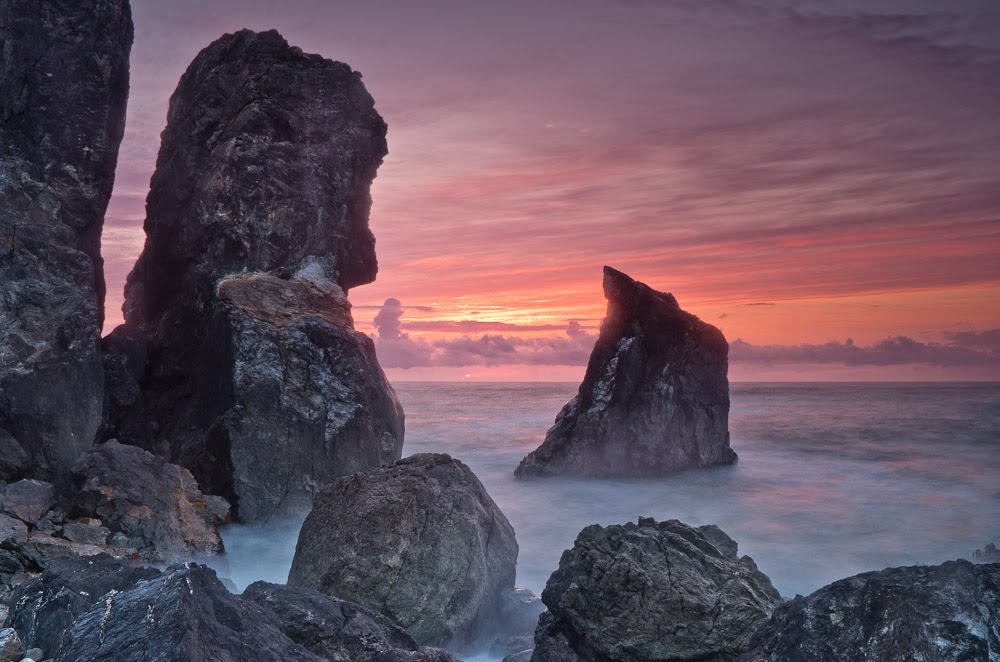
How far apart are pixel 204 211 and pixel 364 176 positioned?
4.35m

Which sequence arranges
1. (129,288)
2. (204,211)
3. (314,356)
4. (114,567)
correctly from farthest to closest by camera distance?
1. (129,288)
2. (204,211)
3. (314,356)
4. (114,567)

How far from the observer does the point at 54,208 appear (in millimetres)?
14141

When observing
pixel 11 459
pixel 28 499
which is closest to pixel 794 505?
pixel 28 499

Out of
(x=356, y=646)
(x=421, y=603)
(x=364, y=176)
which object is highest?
(x=364, y=176)

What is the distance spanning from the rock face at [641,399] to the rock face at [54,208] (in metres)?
12.9

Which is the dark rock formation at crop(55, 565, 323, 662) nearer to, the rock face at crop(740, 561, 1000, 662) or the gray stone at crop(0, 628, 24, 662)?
the gray stone at crop(0, 628, 24, 662)

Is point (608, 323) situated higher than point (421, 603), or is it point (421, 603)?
point (608, 323)

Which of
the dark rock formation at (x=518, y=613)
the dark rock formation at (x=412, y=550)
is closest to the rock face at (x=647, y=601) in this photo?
the dark rock formation at (x=412, y=550)

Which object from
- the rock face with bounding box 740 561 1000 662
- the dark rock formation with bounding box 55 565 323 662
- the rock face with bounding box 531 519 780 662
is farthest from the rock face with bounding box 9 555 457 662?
the rock face with bounding box 740 561 1000 662

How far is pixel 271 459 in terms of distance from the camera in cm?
1513

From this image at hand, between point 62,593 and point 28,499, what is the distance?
6329 millimetres

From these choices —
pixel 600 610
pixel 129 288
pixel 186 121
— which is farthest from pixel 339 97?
pixel 600 610

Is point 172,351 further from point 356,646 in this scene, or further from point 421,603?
point 356,646

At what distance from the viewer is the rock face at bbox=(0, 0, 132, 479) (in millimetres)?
12570
